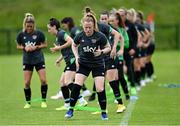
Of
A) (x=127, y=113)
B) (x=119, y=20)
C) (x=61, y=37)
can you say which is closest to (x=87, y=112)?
(x=127, y=113)

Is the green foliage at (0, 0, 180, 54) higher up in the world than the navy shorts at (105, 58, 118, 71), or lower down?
lower down

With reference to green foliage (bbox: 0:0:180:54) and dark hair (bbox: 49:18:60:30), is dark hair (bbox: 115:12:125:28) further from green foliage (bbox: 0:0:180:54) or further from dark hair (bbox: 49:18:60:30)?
green foliage (bbox: 0:0:180:54)

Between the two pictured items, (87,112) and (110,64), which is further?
(110,64)

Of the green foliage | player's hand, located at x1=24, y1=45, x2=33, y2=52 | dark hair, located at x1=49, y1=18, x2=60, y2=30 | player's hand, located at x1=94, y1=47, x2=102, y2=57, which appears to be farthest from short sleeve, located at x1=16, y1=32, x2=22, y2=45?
the green foliage

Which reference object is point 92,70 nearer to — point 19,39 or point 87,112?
point 87,112

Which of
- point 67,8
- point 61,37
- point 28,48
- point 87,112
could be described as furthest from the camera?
point 67,8

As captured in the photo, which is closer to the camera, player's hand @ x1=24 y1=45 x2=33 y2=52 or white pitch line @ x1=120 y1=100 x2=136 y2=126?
white pitch line @ x1=120 y1=100 x2=136 y2=126

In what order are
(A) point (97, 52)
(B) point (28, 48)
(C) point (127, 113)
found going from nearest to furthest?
(A) point (97, 52), (C) point (127, 113), (B) point (28, 48)

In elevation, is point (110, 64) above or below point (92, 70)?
below

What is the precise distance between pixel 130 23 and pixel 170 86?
3.80m

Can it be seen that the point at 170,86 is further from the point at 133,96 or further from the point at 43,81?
the point at 43,81

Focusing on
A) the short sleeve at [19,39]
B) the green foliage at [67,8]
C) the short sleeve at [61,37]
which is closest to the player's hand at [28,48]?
the short sleeve at [19,39]

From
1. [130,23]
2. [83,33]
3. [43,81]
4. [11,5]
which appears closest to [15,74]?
[130,23]

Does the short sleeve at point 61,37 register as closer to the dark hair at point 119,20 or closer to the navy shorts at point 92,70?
the dark hair at point 119,20
